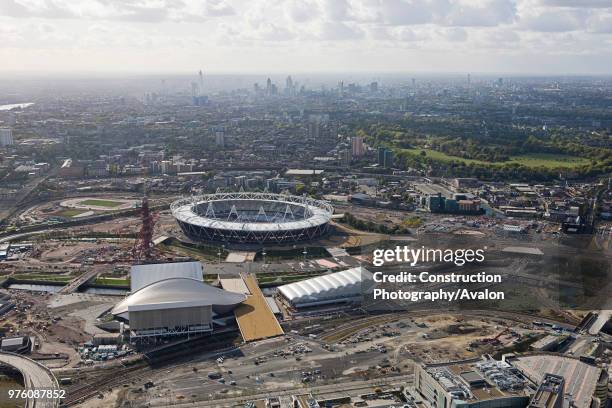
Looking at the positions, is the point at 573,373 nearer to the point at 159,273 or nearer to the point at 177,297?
the point at 177,297

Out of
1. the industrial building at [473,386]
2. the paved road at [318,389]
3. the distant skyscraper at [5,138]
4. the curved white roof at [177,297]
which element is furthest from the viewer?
the distant skyscraper at [5,138]

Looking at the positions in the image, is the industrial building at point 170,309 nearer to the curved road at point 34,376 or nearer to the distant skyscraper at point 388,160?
the curved road at point 34,376

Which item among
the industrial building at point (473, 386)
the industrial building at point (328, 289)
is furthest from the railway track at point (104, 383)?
the industrial building at point (473, 386)

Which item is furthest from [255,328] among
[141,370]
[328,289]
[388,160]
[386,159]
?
[388,160]

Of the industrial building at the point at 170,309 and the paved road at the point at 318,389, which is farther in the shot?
the industrial building at the point at 170,309

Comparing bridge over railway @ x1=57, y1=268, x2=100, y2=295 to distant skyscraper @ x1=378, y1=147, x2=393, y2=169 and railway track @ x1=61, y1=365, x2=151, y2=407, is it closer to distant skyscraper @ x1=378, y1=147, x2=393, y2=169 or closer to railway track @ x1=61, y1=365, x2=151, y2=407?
railway track @ x1=61, y1=365, x2=151, y2=407

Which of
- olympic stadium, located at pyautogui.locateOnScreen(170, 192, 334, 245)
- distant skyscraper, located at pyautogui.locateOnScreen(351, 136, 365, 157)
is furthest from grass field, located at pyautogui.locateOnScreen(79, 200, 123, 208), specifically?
distant skyscraper, located at pyautogui.locateOnScreen(351, 136, 365, 157)
